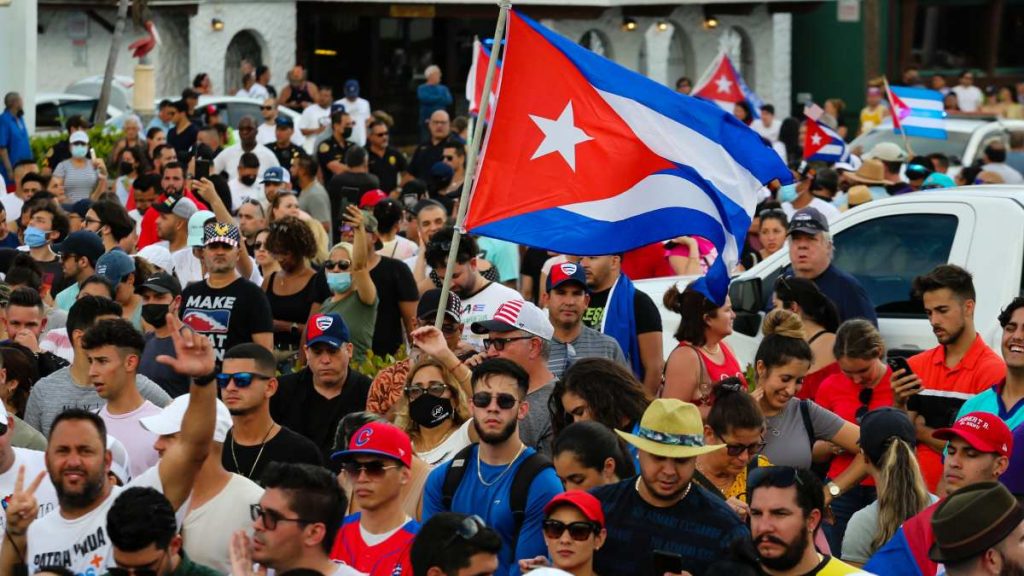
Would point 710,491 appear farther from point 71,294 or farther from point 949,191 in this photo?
point 71,294

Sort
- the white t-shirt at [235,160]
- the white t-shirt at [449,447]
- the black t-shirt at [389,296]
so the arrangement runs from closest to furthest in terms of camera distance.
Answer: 1. the white t-shirt at [449,447]
2. the black t-shirt at [389,296]
3. the white t-shirt at [235,160]

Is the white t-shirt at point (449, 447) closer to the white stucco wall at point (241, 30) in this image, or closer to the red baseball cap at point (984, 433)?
the red baseball cap at point (984, 433)

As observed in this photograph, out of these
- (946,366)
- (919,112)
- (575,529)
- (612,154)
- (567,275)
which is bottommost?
(575,529)

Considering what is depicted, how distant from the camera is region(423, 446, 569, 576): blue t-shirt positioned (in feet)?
22.9

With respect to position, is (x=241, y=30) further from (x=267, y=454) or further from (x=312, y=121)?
(x=267, y=454)

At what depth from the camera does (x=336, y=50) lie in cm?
3594

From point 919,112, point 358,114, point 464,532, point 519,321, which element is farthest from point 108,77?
point 464,532

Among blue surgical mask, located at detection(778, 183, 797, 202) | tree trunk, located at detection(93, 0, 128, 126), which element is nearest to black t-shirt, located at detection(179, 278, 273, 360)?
blue surgical mask, located at detection(778, 183, 797, 202)

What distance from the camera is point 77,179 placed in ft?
64.2

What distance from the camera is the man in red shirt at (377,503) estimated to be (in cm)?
675

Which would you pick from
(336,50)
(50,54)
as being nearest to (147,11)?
(50,54)

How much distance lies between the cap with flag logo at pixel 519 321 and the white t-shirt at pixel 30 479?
2.12 metres

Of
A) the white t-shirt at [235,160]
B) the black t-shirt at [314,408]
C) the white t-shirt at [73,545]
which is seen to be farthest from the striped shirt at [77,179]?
the white t-shirt at [73,545]

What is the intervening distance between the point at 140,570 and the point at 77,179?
1413cm
